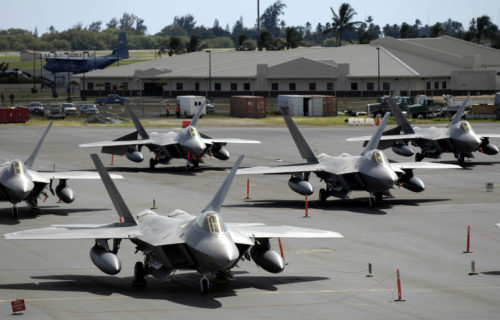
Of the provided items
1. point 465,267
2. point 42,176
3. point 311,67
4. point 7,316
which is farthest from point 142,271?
point 311,67

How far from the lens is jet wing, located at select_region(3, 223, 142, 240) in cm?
2430

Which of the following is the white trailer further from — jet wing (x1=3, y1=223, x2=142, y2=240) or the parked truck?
→ jet wing (x1=3, y1=223, x2=142, y2=240)

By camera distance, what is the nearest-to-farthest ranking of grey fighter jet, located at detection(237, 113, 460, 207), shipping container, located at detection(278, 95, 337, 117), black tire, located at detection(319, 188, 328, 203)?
grey fighter jet, located at detection(237, 113, 460, 207) < black tire, located at detection(319, 188, 328, 203) < shipping container, located at detection(278, 95, 337, 117)

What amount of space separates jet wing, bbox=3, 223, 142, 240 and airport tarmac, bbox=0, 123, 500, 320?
1444 mm

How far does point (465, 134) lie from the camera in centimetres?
5412

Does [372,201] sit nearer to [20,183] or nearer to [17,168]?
[20,183]

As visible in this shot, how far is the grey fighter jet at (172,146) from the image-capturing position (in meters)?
52.3

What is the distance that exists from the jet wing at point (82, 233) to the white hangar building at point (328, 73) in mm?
101654

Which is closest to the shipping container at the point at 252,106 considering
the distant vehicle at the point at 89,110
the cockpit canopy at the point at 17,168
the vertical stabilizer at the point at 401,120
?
the distant vehicle at the point at 89,110

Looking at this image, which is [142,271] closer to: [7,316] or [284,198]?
[7,316]

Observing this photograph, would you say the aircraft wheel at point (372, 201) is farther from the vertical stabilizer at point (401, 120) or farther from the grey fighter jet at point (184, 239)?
the vertical stabilizer at point (401, 120)

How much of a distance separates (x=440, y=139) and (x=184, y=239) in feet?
116

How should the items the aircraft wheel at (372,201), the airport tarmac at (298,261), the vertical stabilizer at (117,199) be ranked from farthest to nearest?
the aircraft wheel at (372,201) → the vertical stabilizer at (117,199) → the airport tarmac at (298,261)

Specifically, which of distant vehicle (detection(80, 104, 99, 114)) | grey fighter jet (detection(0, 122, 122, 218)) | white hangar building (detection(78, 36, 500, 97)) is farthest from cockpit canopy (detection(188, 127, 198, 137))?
white hangar building (detection(78, 36, 500, 97))
